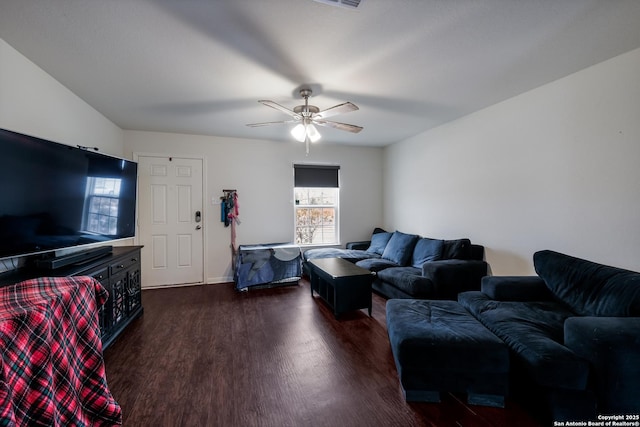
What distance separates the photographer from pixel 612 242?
2273 millimetres

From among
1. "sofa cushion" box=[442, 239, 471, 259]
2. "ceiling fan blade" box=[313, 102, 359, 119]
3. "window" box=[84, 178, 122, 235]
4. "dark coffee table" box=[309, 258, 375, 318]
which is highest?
"ceiling fan blade" box=[313, 102, 359, 119]

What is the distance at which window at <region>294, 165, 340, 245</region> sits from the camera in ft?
16.9

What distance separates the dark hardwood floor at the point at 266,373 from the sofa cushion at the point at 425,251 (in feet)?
3.39

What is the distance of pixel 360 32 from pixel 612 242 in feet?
8.82

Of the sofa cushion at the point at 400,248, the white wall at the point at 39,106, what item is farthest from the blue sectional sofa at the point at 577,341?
the white wall at the point at 39,106

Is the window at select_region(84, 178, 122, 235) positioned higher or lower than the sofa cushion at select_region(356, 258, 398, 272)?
higher

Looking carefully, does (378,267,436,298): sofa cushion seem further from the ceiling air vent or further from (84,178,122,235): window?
(84,178,122,235): window

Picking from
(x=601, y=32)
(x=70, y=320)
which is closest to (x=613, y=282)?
(x=601, y=32)

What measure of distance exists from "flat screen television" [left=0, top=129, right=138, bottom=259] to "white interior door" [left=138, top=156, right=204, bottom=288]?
4.65 feet

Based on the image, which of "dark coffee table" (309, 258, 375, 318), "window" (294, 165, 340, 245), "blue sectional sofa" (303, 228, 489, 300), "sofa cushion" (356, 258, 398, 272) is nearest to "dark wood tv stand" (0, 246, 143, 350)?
"dark coffee table" (309, 258, 375, 318)

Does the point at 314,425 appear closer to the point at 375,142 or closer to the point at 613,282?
the point at 613,282

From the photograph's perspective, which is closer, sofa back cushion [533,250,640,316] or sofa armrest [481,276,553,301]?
sofa back cushion [533,250,640,316]

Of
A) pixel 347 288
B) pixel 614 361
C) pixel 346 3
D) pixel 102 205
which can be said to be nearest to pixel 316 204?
pixel 347 288

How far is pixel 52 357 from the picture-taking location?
1.11 m
